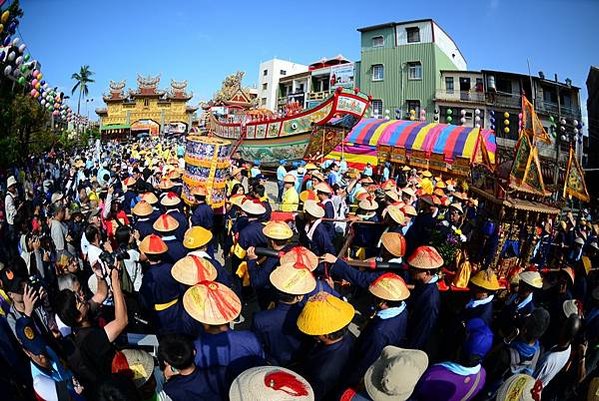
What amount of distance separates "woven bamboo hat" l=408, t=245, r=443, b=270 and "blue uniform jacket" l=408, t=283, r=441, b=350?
0.19m

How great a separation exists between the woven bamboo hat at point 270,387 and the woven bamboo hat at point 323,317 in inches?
25.1

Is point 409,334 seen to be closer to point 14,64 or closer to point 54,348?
point 54,348

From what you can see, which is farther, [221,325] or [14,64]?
[14,64]

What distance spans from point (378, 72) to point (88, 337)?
32426mm

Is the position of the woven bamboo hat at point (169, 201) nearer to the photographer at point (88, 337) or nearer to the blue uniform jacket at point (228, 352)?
the photographer at point (88, 337)

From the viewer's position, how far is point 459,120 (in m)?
29.1

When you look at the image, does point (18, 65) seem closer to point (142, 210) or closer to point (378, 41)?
point (142, 210)

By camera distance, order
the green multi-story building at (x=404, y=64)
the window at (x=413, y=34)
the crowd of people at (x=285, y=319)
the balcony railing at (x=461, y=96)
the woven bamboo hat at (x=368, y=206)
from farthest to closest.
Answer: the window at (x=413, y=34) < the green multi-story building at (x=404, y=64) < the balcony railing at (x=461, y=96) < the woven bamboo hat at (x=368, y=206) < the crowd of people at (x=285, y=319)

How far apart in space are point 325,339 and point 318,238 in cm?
280

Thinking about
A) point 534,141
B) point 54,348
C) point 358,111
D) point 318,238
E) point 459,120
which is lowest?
point 54,348

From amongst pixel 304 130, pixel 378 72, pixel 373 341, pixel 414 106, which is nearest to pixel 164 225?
pixel 373 341

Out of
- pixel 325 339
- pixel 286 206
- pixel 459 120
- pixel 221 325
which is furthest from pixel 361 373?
pixel 459 120

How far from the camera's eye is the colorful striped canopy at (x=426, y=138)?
1886cm

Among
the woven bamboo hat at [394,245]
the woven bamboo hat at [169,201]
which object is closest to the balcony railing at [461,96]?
the woven bamboo hat at [169,201]
